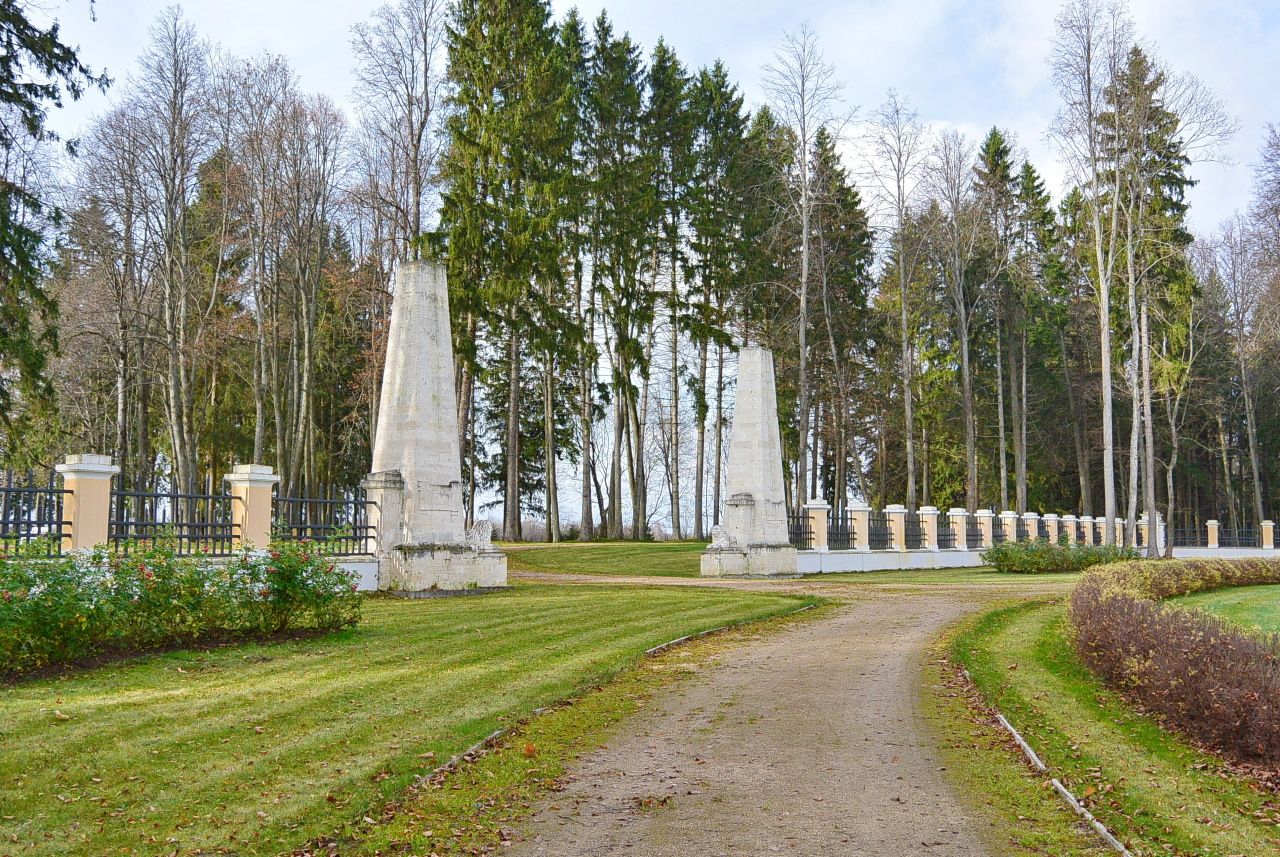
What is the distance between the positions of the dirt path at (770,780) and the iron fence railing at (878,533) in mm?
17765

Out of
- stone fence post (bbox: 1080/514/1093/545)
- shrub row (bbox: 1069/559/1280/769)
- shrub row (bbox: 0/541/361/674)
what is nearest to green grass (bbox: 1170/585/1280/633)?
shrub row (bbox: 1069/559/1280/769)

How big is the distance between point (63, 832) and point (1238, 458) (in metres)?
61.4

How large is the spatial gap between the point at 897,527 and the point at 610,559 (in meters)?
8.84

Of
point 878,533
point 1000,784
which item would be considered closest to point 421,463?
Answer: point 1000,784

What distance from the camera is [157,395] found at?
117 feet

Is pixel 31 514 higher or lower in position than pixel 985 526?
higher

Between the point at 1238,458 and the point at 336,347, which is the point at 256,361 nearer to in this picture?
the point at 336,347

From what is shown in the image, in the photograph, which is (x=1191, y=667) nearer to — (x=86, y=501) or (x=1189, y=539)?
(x=86, y=501)

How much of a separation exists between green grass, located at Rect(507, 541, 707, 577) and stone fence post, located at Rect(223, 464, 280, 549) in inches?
378

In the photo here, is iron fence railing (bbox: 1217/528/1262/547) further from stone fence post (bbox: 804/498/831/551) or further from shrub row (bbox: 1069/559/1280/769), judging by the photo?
shrub row (bbox: 1069/559/1280/769)

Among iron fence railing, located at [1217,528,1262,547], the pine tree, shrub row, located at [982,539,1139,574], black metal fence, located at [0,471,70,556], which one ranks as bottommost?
iron fence railing, located at [1217,528,1262,547]

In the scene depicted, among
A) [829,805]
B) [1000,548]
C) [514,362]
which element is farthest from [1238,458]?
[829,805]

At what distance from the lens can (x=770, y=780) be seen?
6168 millimetres

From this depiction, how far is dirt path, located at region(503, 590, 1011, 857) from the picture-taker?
5.07m
